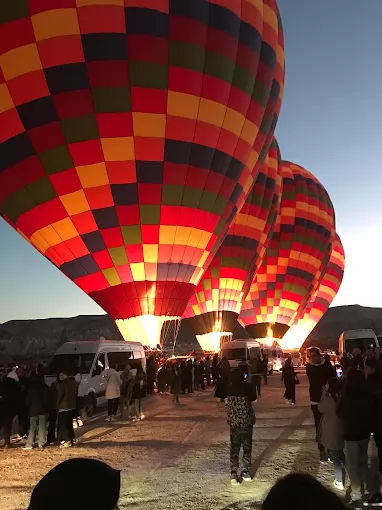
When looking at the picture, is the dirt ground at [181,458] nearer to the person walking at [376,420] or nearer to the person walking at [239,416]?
the person walking at [239,416]

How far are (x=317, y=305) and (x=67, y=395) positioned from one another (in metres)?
35.2

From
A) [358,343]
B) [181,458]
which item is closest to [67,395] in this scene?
[181,458]

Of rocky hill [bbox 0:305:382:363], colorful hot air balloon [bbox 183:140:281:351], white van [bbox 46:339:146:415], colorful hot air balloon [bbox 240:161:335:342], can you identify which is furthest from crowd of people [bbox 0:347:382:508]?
rocky hill [bbox 0:305:382:363]

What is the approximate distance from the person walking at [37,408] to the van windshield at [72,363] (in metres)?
3.63

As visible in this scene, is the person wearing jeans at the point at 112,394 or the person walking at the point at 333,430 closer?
the person walking at the point at 333,430

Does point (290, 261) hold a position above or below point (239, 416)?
above

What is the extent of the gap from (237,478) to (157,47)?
41.0ft

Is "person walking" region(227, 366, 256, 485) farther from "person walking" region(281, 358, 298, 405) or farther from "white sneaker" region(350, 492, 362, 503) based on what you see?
"person walking" region(281, 358, 298, 405)

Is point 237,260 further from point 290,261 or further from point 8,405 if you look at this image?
point 8,405

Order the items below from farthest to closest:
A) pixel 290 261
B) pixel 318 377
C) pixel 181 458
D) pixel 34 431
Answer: pixel 290 261
pixel 34 431
pixel 181 458
pixel 318 377

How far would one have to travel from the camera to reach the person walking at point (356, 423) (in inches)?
210

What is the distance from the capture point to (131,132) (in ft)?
50.2

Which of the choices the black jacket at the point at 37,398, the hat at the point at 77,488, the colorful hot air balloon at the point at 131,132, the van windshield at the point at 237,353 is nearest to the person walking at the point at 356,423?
the hat at the point at 77,488

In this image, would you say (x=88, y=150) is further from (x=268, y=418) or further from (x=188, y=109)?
(x=268, y=418)
